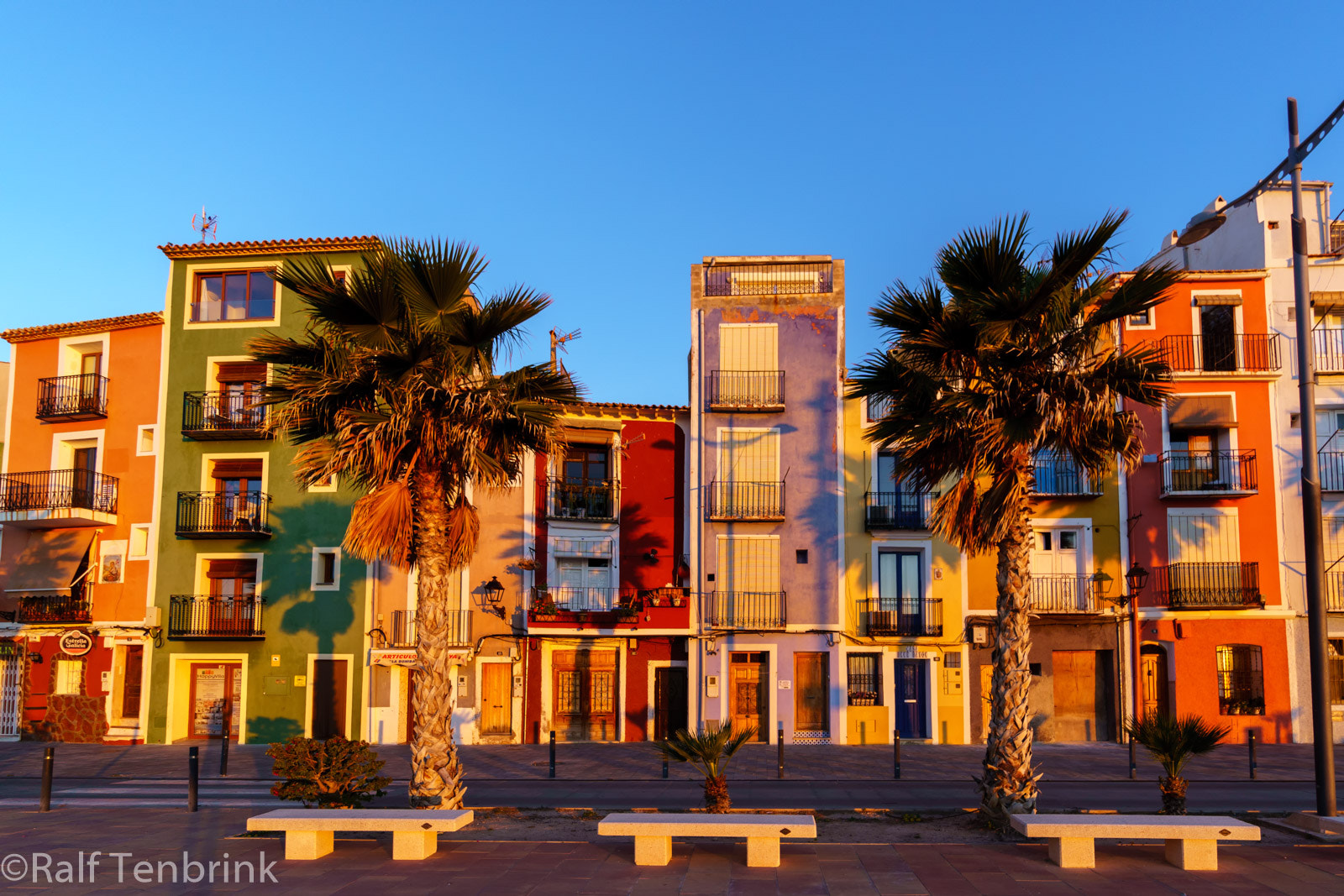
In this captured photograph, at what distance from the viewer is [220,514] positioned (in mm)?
29891

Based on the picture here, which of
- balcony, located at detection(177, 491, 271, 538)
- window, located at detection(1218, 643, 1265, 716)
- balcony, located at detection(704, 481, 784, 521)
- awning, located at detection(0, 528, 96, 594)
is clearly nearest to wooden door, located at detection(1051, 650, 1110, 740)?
window, located at detection(1218, 643, 1265, 716)

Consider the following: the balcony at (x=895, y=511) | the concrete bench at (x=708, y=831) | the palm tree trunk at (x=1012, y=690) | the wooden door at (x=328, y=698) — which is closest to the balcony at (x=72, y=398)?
the wooden door at (x=328, y=698)

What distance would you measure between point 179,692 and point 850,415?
20777mm

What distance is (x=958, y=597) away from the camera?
2889 cm

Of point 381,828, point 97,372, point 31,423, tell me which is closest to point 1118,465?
point 381,828

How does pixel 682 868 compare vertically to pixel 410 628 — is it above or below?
below

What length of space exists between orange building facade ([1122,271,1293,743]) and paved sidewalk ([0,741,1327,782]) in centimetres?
206

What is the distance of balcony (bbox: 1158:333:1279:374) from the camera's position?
29.1 m

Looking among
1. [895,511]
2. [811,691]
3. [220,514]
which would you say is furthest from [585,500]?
[220,514]

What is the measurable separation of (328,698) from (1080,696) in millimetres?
20844

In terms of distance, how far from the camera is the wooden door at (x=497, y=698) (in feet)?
93.5

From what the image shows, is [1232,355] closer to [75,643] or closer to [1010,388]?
[1010,388]

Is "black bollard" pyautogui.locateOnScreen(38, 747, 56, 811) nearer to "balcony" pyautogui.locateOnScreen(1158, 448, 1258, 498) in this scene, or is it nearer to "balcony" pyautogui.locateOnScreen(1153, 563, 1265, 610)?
"balcony" pyautogui.locateOnScreen(1153, 563, 1265, 610)

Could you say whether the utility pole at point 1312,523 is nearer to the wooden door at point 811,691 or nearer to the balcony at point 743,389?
the wooden door at point 811,691
